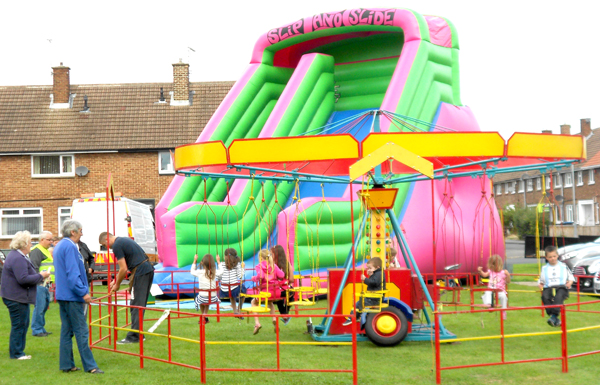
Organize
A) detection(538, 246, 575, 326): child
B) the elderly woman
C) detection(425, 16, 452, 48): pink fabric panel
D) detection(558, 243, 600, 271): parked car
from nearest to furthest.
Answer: the elderly woman
detection(538, 246, 575, 326): child
detection(425, 16, 452, 48): pink fabric panel
detection(558, 243, 600, 271): parked car

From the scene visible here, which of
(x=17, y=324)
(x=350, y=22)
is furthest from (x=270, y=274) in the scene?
(x=350, y=22)

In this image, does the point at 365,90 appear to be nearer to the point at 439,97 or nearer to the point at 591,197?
the point at 439,97

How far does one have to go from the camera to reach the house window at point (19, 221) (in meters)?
27.6

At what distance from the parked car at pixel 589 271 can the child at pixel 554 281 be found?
4672 mm

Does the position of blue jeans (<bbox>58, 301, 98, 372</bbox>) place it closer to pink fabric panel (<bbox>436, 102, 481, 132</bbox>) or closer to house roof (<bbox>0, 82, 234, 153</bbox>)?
pink fabric panel (<bbox>436, 102, 481, 132</bbox>)

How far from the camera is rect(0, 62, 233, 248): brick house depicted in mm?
27453

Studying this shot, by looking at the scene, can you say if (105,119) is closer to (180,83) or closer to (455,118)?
(180,83)

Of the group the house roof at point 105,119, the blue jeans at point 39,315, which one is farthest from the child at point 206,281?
the house roof at point 105,119

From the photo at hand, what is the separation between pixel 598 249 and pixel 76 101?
20852 mm

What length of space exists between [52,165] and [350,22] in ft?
51.3

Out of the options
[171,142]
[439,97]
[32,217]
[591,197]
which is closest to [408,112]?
[439,97]

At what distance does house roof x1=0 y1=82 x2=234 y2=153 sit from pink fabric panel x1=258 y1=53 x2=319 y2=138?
1092 cm

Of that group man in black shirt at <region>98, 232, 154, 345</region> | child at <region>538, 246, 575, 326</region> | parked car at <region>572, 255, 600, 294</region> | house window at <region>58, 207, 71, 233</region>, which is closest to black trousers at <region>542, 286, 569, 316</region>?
child at <region>538, 246, 575, 326</region>

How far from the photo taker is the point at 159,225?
1476cm
